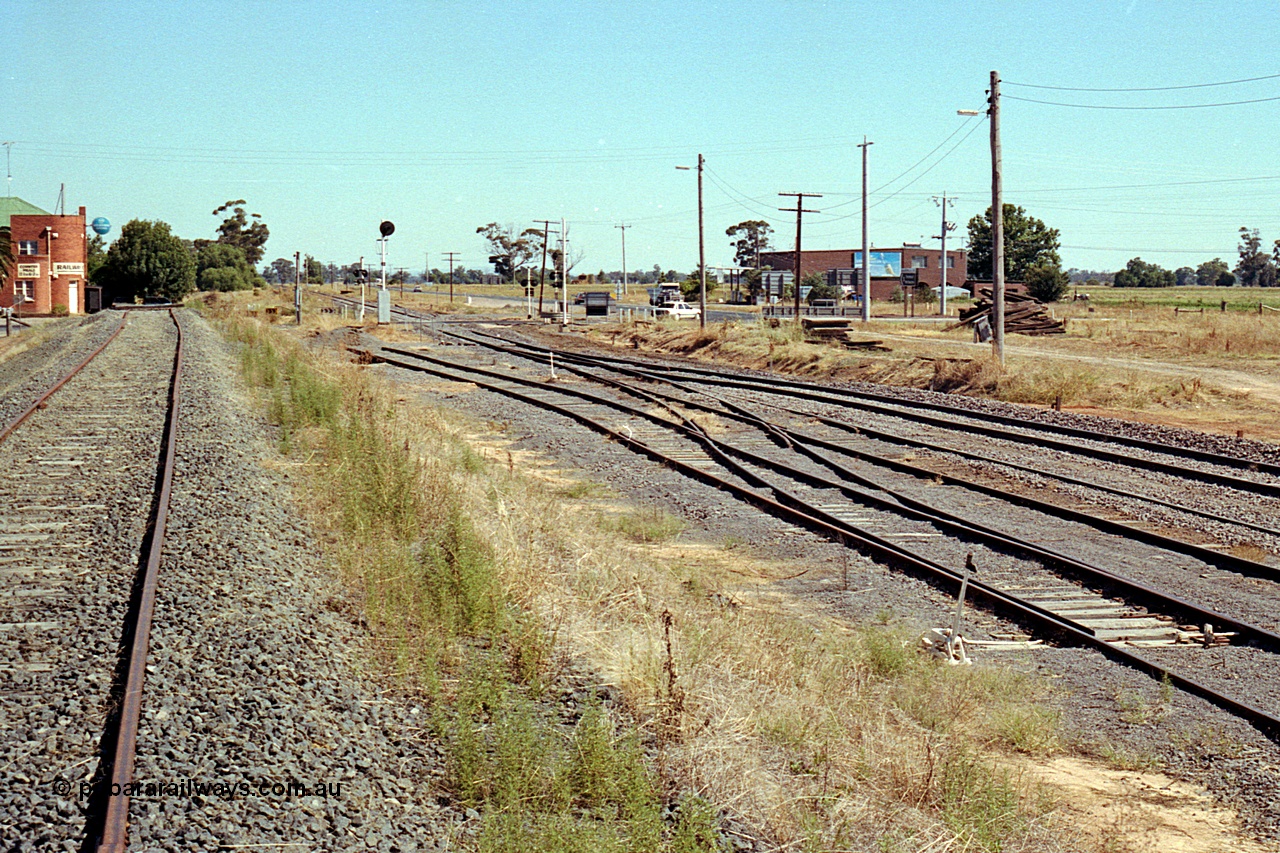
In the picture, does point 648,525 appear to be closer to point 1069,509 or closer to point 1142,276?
point 1069,509

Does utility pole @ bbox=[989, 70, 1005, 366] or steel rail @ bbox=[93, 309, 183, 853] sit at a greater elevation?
utility pole @ bbox=[989, 70, 1005, 366]

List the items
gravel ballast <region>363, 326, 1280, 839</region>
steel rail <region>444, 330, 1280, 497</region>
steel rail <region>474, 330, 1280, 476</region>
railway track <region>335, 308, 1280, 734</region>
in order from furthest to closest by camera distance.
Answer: steel rail <region>474, 330, 1280, 476</region> → steel rail <region>444, 330, 1280, 497</region> → railway track <region>335, 308, 1280, 734</region> → gravel ballast <region>363, 326, 1280, 839</region>

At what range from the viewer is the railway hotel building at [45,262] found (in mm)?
87188

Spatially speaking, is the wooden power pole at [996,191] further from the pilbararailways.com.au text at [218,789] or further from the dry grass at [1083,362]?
the pilbararailways.com.au text at [218,789]

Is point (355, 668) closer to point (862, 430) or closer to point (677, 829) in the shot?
point (677, 829)

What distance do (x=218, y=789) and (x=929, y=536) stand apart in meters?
9.42

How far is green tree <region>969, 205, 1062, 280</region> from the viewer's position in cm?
11594

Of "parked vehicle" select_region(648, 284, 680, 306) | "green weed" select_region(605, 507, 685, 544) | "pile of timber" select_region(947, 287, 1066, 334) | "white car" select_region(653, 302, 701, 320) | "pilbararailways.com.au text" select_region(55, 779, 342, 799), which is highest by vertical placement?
"parked vehicle" select_region(648, 284, 680, 306)

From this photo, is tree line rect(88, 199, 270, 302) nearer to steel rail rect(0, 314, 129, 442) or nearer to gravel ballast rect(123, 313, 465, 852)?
steel rail rect(0, 314, 129, 442)

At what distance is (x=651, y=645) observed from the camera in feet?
23.5

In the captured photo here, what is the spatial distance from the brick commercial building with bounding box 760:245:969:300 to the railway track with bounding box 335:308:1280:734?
117675 millimetres

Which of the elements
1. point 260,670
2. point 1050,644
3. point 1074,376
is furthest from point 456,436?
point 1074,376

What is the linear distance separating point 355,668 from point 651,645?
69.7 inches

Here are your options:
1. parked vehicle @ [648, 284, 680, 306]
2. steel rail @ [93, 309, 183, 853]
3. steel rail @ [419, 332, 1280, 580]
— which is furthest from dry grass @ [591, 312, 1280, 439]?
parked vehicle @ [648, 284, 680, 306]
